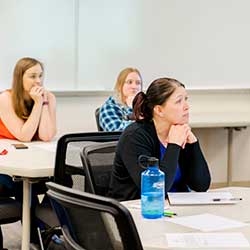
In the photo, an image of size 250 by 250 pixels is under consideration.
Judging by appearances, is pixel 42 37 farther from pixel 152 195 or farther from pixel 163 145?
pixel 152 195

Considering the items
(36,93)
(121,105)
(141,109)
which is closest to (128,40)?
(121,105)

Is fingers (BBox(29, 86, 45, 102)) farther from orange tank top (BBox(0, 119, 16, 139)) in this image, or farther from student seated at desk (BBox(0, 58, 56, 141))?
orange tank top (BBox(0, 119, 16, 139))

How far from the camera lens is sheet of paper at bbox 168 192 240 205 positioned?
2.25 m

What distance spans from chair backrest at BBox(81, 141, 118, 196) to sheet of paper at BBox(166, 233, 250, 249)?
74 centimetres

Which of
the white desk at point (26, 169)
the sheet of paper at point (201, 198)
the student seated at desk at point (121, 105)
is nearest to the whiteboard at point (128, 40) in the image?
the student seated at desk at point (121, 105)

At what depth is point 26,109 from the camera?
153 inches

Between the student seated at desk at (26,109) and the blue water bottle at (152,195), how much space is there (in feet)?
6.00

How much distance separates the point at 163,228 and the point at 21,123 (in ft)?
6.78

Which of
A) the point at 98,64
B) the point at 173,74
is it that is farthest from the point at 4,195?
the point at 173,74

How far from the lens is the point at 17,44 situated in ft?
15.7

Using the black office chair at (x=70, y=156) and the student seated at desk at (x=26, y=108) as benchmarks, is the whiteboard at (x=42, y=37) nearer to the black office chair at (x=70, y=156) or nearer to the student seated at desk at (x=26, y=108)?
the student seated at desk at (x=26, y=108)

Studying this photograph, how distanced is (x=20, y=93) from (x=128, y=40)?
1.68m

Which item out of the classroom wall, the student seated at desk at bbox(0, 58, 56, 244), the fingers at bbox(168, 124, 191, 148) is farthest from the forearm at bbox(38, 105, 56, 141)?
the classroom wall

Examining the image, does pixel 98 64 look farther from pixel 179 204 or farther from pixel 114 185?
pixel 179 204
